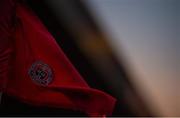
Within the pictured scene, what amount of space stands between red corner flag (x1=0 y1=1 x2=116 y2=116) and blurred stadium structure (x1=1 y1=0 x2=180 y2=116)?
0.33 ft

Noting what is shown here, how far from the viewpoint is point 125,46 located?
1395 millimetres

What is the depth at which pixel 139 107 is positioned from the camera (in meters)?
1.43

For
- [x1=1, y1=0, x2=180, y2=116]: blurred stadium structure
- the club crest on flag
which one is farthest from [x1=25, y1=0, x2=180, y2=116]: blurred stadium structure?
the club crest on flag

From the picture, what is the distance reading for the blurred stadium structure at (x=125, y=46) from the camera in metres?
1.37

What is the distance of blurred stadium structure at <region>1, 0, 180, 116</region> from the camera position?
4.50ft

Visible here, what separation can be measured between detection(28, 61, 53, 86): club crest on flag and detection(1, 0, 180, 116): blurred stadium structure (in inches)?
6.1

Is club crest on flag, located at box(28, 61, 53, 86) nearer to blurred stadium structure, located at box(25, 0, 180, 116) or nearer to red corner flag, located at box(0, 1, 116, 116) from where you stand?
red corner flag, located at box(0, 1, 116, 116)

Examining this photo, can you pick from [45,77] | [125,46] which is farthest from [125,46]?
[45,77]

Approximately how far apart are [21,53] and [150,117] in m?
0.66

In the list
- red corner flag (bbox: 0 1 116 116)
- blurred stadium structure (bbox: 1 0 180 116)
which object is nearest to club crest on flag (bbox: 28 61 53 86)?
red corner flag (bbox: 0 1 116 116)

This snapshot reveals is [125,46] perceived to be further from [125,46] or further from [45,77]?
[45,77]

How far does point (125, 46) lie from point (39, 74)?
407 mm

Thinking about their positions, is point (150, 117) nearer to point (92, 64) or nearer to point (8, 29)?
point (92, 64)

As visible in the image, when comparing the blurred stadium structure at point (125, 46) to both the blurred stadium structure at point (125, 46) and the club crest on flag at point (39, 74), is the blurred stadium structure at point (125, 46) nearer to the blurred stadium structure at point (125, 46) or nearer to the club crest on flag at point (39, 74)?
the blurred stadium structure at point (125, 46)
